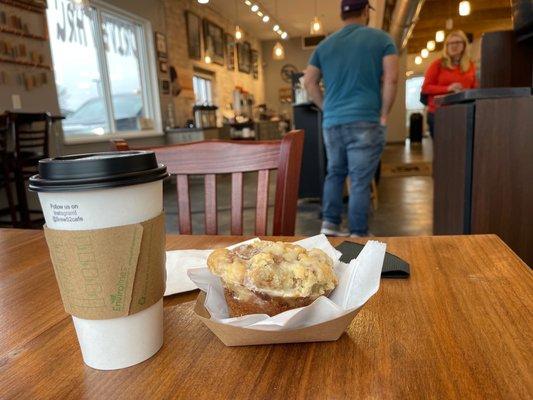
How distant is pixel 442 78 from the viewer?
153 inches

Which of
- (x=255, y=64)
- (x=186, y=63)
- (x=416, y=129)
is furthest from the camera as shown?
(x=416, y=129)

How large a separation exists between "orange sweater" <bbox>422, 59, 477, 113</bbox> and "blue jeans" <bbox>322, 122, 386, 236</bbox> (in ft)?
5.24

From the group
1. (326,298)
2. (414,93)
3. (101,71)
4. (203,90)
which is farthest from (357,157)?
(414,93)

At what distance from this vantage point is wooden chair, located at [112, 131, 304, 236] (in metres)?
1.05

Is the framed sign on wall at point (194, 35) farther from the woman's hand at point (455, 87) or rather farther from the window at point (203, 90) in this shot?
the woman's hand at point (455, 87)

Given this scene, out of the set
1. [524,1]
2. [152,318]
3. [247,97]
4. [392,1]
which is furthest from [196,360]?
[247,97]

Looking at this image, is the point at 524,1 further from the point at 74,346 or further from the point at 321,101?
the point at 74,346

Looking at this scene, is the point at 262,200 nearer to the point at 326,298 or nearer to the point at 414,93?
the point at 326,298

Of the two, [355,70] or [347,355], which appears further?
[355,70]

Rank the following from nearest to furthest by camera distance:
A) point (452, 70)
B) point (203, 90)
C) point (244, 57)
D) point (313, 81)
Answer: point (313, 81)
point (452, 70)
point (203, 90)
point (244, 57)

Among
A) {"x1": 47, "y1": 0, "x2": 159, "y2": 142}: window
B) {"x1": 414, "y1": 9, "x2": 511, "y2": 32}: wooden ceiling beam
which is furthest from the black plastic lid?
{"x1": 414, "y1": 9, "x2": 511, "y2": 32}: wooden ceiling beam

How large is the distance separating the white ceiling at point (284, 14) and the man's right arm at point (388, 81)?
17.7 ft

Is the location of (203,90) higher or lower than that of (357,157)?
higher

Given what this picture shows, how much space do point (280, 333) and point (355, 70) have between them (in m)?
2.30
